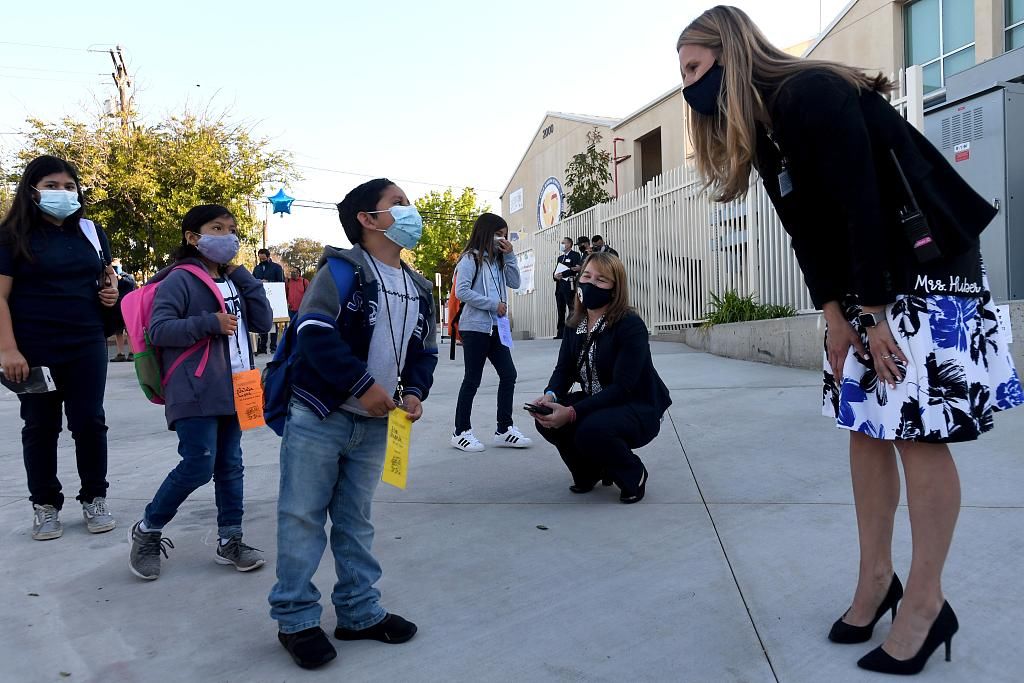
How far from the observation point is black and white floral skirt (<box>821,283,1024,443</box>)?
7.61ft

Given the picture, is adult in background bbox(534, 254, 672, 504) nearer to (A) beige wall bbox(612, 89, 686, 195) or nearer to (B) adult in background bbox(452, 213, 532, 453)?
(B) adult in background bbox(452, 213, 532, 453)

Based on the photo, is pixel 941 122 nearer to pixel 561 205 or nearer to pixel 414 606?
pixel 414 606

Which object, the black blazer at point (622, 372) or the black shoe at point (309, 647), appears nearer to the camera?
the black shoe at point (309, 647)

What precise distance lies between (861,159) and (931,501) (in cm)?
99

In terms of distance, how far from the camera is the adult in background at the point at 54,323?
394 centimetres

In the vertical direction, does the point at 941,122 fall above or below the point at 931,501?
above

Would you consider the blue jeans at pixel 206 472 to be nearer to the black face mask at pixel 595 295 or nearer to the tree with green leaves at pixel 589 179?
the black face mask at pixel 595 295

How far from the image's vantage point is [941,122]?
956 centimetres

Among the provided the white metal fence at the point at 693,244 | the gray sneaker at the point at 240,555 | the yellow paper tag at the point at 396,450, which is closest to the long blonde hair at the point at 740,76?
the yellow paper tag at the point at 396,450

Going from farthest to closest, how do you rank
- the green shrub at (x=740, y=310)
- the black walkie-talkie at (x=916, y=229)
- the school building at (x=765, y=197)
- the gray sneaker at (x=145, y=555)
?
1. the green shrub at (x=740, y=310)
2. the school building at (x=765, y=197)
3. the gray sneaker at (x=145, y=555)
4. the black walkie-talkie at (x=916, y=229)

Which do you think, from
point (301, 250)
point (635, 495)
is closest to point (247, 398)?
point (635, 495)

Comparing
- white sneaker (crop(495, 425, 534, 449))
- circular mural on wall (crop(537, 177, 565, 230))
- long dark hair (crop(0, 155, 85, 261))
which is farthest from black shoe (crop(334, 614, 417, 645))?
circular mural on wall (crop(537, 177, 565, 230))

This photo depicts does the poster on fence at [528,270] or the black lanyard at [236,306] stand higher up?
the poster on fence at [528,270]

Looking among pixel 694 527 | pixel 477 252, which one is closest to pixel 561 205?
pixel 477 252
